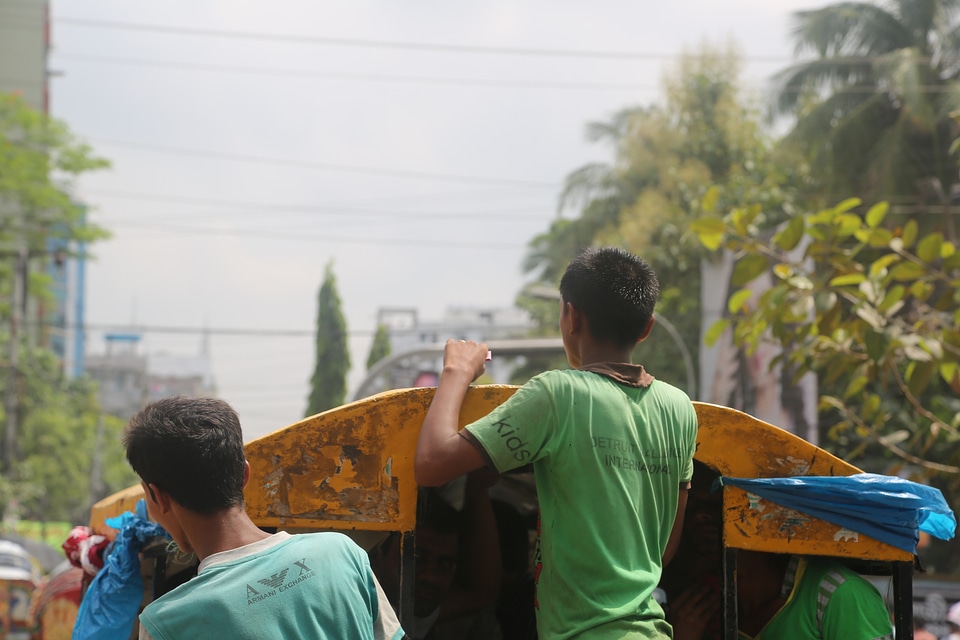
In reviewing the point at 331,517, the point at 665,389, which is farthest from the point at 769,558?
the point at 331,517

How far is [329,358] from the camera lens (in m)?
34.7

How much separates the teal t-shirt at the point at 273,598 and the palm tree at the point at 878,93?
17380 millimetres

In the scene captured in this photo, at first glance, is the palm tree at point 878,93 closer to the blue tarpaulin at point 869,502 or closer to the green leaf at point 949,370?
the green leaf at point 949,370

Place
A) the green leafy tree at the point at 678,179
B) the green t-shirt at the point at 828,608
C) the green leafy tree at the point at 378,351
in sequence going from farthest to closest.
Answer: the green leafy tree at the point at 378,351 → the green leafy tree at the point at 678,179 → the green t-shirt at the point at 828,608

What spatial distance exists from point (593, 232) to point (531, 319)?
4.94 meters

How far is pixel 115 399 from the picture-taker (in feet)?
283

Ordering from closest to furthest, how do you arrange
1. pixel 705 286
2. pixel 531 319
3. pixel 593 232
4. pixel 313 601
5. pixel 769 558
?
pixel 313 601
pixel 769 558
pixel 705 286
pixel 593 232
pixel 531 319

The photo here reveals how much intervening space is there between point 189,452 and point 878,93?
1956 cm

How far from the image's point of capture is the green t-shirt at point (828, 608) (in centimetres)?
296

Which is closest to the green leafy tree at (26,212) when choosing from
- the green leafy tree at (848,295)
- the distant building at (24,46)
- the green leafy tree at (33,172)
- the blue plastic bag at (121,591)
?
the green leafy tree at (33,172)

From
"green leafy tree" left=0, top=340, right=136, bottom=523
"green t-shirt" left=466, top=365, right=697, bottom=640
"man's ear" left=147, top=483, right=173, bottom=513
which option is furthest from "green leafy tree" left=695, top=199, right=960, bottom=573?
"green leafy tree" left=0, top=340, right=136, bottom=523

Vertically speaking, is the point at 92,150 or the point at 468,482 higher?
the point at 92,150

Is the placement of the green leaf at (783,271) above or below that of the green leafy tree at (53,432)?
above

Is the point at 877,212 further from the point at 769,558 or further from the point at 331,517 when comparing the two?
the point at 331,517
